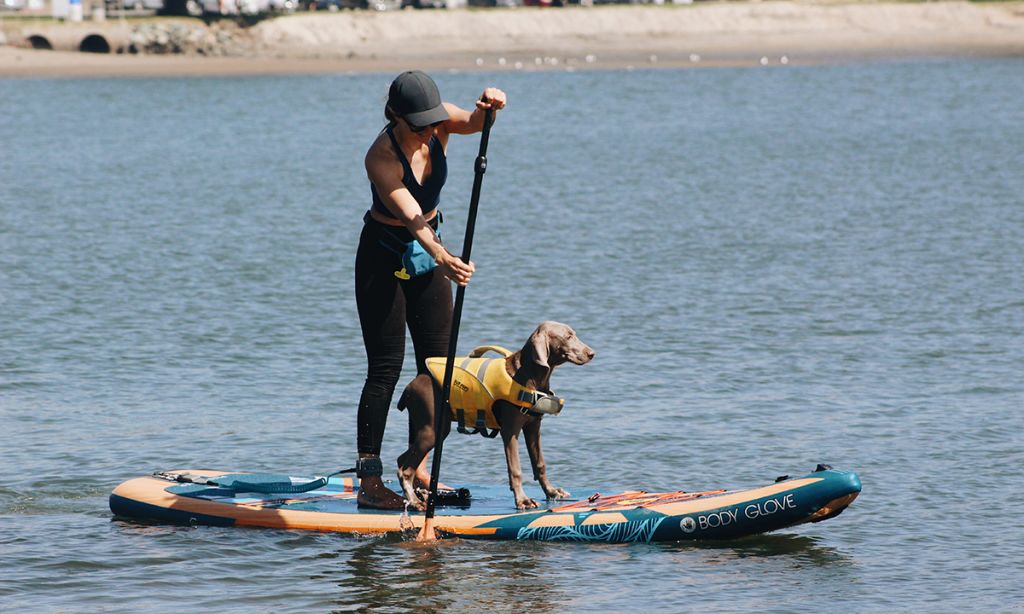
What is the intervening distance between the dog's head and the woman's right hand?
61 centimetres

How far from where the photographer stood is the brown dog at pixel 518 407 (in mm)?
8289

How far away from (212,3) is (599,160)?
122 ft

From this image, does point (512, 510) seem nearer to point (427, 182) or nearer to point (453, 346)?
point (453, 346)

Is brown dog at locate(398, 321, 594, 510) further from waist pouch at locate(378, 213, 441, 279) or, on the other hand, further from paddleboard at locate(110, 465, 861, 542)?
waist pouch at locate(378, 213, 441, 279)

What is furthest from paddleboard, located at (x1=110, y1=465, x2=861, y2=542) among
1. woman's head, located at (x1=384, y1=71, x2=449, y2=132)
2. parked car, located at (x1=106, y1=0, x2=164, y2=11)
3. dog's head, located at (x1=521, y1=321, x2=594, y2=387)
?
parked car, located at (x1=106, y1=0, x2=164, y2=11)

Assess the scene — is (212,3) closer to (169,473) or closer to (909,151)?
(909,151)

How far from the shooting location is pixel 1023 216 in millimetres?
24875

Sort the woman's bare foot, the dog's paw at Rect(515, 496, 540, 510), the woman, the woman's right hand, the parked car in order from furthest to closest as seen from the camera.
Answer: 1. the parked car
2. the woman's bare foot
3. the dog's paw at Rect(515, 496, 540, 510)
4. the woman
5. the woman's right hand

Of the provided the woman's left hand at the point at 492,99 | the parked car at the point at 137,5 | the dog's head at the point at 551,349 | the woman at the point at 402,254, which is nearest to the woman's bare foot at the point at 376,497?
the woman at the point at 402,254

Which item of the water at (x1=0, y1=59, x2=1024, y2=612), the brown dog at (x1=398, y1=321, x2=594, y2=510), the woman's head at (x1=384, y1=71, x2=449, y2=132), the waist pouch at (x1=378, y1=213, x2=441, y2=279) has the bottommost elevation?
the water at (x1=0, y1=59, x2=1024, y2=612)

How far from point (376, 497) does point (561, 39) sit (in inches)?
2466

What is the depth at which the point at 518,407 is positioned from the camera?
8.32 meters

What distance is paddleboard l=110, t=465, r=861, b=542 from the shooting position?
826cm

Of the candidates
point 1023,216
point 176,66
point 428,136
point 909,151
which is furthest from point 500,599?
point 176,66
